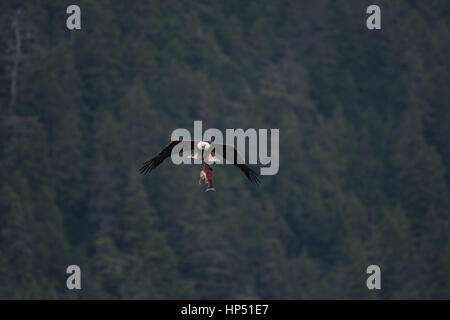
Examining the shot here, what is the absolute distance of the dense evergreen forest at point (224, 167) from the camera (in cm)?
9731

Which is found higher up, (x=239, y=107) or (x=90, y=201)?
(x=239, y=107)

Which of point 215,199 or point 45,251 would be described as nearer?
point 45,251

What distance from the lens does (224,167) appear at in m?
107

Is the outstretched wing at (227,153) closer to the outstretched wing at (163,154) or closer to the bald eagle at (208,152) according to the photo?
the bald eagle at (208,152)

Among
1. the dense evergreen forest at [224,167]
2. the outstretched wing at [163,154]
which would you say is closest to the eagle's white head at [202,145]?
the outstretched wing at [163,154]

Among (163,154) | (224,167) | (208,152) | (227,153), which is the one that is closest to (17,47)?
(224,167)

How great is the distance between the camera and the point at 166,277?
3777 inches

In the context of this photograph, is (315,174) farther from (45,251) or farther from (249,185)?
(45,251)

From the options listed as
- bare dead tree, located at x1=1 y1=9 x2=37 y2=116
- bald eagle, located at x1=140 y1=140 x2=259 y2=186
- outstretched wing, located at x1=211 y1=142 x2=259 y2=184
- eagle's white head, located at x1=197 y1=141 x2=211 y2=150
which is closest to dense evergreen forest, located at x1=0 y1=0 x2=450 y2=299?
bare dead tree, located at x1=1 y1=9 x2=37 y2=116

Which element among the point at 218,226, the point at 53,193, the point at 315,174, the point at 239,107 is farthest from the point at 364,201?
the point at 53,193

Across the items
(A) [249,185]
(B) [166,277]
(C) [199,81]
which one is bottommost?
(B) [166,277]

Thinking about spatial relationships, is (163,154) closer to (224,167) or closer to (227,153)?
(227,153)

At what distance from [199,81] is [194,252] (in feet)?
73.8

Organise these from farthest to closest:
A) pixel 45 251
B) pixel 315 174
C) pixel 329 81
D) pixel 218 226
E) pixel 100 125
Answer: pixel 329 81 → pixel 315 174 → pixel 100 125 → pixel 218 226 → pixel 45 251
